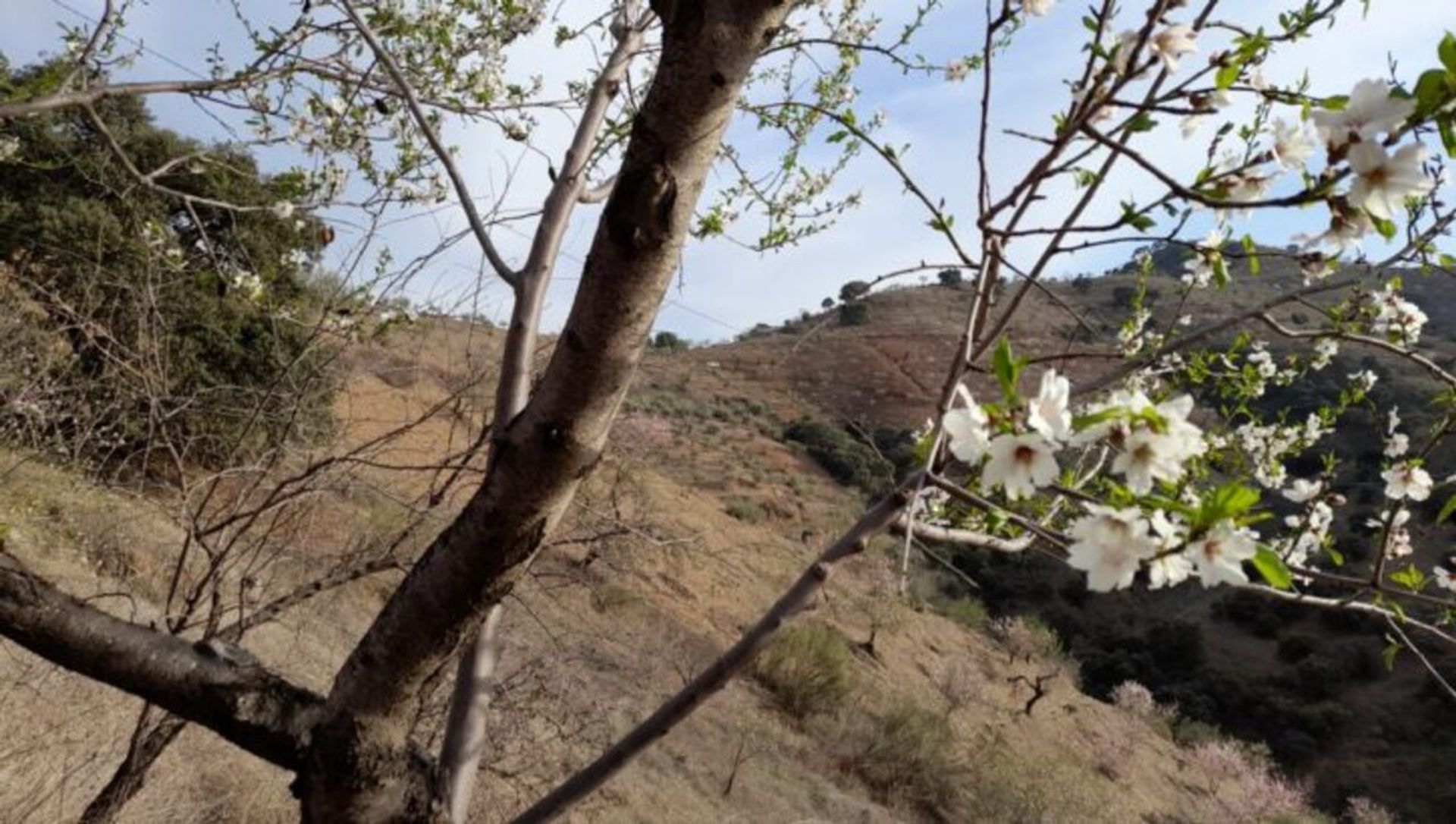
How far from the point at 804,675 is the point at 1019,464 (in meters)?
9.97

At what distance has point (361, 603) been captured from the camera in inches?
320

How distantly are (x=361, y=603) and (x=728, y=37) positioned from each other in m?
8.19

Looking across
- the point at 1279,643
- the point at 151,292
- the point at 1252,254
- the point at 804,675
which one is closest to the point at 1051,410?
the point at 1252,254

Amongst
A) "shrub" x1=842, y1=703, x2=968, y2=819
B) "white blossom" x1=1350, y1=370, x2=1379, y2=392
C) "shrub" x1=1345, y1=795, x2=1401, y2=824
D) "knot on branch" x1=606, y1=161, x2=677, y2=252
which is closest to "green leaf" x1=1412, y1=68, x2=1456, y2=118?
"knot on branch" x1=606, y1=161, x2=677, y2=252

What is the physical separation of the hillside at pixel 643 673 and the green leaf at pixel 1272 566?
1566 mm

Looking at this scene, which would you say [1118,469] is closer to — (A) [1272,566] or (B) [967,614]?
(A) [1272,566]

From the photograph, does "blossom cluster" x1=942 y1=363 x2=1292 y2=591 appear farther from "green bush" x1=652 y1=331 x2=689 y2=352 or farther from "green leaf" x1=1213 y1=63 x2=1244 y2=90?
"green bush" x1=652 y1=331 x2=689 y2=352

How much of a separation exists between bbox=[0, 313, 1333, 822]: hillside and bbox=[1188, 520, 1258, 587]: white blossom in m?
1.51

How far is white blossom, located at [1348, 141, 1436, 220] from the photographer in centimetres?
102

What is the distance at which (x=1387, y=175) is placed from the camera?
3.39 feet

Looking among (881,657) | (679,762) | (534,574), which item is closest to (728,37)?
(534,574)

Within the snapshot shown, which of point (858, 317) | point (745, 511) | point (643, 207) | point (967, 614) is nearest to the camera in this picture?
point (643, 207)

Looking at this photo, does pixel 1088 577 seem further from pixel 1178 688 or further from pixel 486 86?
pixel 1178 688

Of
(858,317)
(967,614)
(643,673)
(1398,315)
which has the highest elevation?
(858,317)
